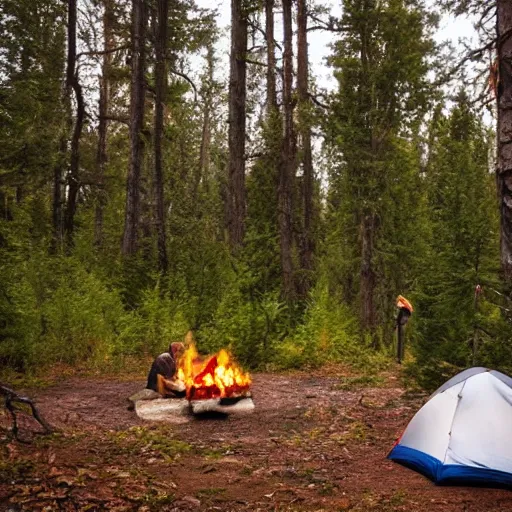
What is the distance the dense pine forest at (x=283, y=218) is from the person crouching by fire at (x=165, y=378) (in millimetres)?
3031

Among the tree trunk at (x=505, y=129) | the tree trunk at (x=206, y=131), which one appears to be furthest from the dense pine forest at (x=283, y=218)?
the tree trunk at (x=206, y=131)

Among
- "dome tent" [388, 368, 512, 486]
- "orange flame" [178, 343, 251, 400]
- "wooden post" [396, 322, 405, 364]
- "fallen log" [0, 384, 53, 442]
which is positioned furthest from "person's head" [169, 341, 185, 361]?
"wooden post" [396, 322, 405, 364]

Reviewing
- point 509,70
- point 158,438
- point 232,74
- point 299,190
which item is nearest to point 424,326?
point 509,70

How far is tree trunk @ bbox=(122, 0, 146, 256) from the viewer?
18250 millimetres

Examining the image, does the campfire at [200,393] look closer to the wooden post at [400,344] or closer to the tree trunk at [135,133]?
the wooden post at [400,344]

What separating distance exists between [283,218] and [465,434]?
11.5 metres

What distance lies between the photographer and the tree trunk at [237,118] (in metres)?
18.0

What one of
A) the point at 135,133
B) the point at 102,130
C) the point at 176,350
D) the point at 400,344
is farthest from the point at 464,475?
the point at 102,130

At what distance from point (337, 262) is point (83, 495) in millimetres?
17391

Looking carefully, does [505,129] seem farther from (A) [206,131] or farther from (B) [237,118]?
(A) [206,131]

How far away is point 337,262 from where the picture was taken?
21828mm

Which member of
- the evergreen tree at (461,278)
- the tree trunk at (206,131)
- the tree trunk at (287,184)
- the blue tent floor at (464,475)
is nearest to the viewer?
the blue tent floor at (464,475)

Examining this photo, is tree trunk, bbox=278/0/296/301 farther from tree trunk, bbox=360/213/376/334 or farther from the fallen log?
the fallen log

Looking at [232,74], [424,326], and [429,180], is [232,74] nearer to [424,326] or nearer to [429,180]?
[429,180]
